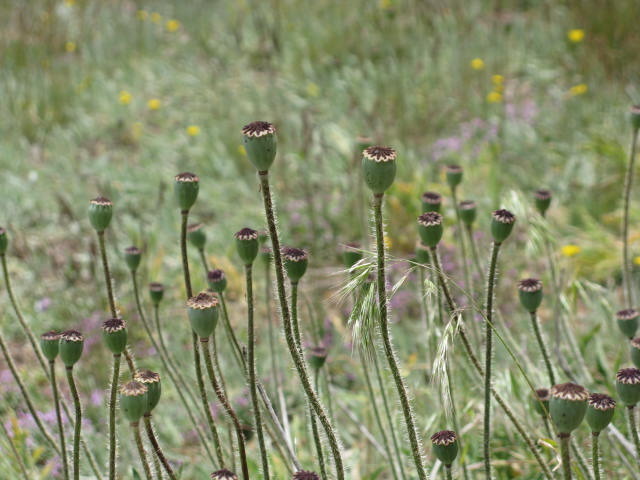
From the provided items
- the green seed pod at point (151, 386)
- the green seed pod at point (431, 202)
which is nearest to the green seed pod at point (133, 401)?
the green seed pod at point (151, 386)

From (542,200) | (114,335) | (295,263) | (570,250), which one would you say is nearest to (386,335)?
(295,263)

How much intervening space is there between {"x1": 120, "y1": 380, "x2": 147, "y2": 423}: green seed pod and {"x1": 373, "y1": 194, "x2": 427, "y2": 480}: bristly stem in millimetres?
424

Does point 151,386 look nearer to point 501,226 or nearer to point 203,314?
point 203,314

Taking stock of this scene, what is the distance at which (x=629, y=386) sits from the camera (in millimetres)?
1407

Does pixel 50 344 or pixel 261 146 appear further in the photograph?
pixel 50 344

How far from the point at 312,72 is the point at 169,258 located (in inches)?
95.9

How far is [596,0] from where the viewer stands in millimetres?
5699

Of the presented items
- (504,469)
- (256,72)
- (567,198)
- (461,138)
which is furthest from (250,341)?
(256,72)

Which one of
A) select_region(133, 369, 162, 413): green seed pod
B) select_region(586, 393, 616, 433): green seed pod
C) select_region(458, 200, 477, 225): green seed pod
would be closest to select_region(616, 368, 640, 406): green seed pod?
select_region(586, 393, 616, 433): green seed pod

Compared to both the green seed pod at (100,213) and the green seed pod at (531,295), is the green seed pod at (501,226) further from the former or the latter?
the green seed pod at (100,213)

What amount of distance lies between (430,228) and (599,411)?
0.49m

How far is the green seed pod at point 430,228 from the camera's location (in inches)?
62.6

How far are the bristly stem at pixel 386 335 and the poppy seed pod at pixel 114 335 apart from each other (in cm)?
50

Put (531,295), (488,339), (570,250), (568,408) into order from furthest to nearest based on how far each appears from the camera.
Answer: (570,250)
(531,295)
(488,339)
(568,408)
